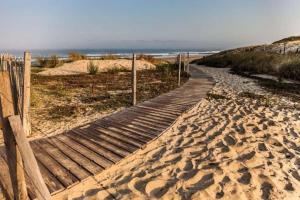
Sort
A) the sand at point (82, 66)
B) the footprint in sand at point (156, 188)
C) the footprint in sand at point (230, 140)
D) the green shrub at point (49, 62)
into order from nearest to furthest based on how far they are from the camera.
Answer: the footprint in sand at point (156, 188)
the footprint in sand at point (230, 140)
the sand at point (82, 66)
the green shrub at point (49, 62)

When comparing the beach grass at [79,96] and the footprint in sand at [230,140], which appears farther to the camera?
the beach grass at [79,96]

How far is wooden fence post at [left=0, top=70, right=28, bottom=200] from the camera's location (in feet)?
7.86

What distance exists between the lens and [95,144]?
5312 millimetres

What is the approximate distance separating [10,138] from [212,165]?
3.09 meters

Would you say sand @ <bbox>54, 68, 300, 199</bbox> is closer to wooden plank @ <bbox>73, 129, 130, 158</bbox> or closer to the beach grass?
wooden plank @ <bbox>73, 129, 130, 158</bbox>

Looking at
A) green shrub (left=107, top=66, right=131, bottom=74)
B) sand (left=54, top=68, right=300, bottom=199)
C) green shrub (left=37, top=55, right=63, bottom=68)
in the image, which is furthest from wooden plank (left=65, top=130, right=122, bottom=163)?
green shrub (left=37, top=55, right=63, bottom=68)

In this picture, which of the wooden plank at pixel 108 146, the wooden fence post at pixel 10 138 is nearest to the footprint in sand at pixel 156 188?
the wooden plank at pixel 108 146

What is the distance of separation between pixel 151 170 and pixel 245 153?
1.81 m

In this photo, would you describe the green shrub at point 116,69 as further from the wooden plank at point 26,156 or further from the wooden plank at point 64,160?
the wooden plank at point 26,156

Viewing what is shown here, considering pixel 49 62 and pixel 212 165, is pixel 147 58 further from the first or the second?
pixel 212 165

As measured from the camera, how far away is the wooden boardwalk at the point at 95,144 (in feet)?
13.4

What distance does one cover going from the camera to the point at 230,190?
373cm

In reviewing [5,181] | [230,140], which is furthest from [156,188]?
[230,140]

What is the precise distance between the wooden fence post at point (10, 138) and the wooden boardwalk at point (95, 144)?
2.59 feet
